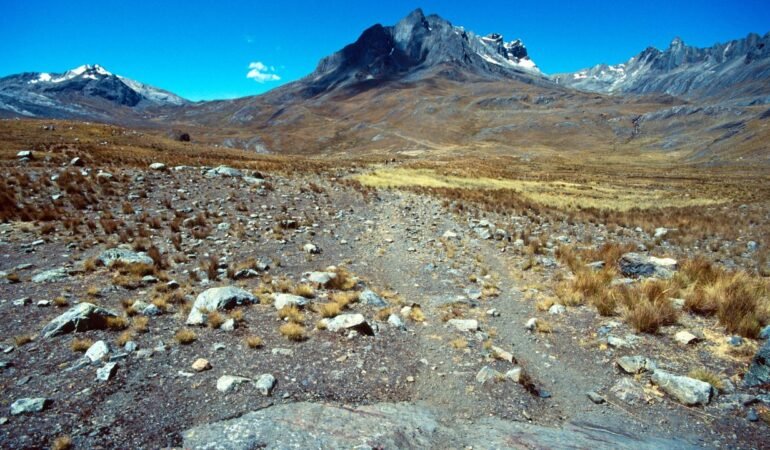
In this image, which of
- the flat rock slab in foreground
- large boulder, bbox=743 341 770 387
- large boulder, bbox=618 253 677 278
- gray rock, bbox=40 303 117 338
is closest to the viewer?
the flat rock slab in foreground

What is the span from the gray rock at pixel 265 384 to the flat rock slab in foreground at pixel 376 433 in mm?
401

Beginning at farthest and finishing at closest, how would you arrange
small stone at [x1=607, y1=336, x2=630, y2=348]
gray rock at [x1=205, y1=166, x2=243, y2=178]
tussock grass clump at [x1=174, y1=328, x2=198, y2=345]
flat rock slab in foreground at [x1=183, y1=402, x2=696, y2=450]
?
gray rock at [x1=205, y1=166, x2=243, y2=178] < small stone at [x1=607, y1=336, x2=630, y2=348] < tussock grass clump at [x1=174, y1=328, x2=198, y2=345] < flat rock slab in foreground at [x1=183, y1=402, x2=696, y2=450]

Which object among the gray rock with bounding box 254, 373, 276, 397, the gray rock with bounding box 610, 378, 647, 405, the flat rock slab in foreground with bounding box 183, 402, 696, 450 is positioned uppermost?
the gray rock with bounding box 254, 373, 276, 397

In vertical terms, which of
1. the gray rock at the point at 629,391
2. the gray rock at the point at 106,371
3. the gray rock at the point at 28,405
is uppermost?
the gray rock at the point at 106,371

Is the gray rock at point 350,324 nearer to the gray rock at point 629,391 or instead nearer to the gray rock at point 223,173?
the gray rock at point 629,391

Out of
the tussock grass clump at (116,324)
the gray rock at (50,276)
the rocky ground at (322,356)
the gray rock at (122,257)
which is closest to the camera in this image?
the rocky ground at (322,356)

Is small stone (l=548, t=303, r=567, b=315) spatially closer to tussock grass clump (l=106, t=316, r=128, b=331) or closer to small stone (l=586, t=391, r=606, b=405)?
small stone (l=586, t=391, r=606, b=405)

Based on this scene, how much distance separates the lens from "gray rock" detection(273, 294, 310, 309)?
975cm

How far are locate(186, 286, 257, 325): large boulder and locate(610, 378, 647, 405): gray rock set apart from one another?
8.17 m

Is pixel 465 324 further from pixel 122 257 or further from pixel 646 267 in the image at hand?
pixel 122 257

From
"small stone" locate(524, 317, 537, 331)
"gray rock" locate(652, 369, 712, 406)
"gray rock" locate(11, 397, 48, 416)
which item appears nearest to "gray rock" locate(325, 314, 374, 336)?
"small stone" locate(524, 317, 537, 331)

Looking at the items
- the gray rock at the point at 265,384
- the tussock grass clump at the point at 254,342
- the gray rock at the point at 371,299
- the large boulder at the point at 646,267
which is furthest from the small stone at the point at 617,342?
the tussock grass clump at the point at 254,342

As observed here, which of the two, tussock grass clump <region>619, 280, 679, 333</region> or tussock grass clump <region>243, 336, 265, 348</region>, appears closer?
tussock grass clump <region>243, 336, 265, 348</region>

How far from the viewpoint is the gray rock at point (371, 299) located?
10711mm
